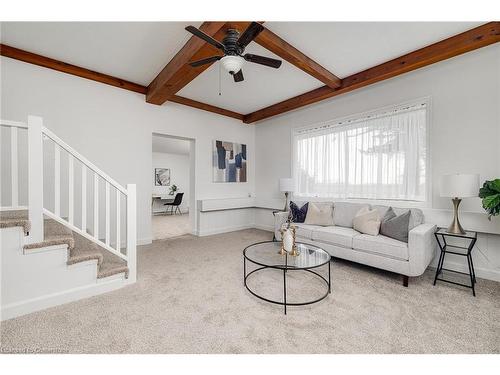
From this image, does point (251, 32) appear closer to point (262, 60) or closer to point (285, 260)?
point (262, 60)

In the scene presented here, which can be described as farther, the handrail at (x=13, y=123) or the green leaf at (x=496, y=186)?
the green leaf at (x=496, y=186)

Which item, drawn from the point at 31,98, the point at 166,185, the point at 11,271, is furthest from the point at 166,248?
the point at 166,185

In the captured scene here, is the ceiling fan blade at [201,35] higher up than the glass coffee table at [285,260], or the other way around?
the ceiling fan blade at [201,35]

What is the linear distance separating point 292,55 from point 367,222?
2.29 metres

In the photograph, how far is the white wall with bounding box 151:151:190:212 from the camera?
8.80 m

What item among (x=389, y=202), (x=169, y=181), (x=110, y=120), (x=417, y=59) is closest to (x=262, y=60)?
(x=417, y=59)

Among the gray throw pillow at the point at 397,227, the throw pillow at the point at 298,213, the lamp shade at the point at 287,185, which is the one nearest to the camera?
the gray throw pillow at the point at 397,227

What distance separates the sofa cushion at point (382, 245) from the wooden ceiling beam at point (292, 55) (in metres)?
2.27

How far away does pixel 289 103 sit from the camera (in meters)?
4.37

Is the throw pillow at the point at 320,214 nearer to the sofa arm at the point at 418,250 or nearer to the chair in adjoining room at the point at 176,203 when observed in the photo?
the sofa arm at the point at 418,250

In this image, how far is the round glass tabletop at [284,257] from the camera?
6.88 ft

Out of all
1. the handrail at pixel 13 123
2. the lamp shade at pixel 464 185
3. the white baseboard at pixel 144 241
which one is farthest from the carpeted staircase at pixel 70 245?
the lamp shade at pixel 464 185

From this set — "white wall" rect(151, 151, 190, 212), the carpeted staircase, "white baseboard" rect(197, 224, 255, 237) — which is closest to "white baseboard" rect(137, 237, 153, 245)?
"white baseboard" rect(197, 224, 255, 237)

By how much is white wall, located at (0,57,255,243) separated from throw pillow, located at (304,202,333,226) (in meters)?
2.24
